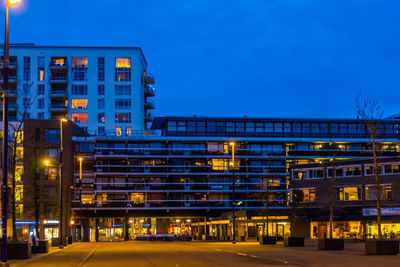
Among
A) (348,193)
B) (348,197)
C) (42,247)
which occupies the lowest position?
(42,247)

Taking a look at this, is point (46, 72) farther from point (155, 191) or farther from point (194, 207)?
point (194, 207)

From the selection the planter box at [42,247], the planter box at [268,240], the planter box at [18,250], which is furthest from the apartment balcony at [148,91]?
the planter box at [18,250]

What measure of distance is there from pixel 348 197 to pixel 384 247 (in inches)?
1933

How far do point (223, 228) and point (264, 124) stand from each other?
26.5 m

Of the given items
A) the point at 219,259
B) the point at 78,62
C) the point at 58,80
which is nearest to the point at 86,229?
the point at 58,80

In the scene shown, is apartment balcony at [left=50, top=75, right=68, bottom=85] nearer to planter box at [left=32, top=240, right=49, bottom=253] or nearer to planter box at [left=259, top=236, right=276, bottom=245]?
planter box at [left=259, top=236, right=276, bottom=245]

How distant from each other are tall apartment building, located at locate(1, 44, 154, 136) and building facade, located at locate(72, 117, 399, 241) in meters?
6.25

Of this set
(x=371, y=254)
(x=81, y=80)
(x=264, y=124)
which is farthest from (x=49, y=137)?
(x=371, y=254)

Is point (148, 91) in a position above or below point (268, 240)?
above

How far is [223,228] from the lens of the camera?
357ft

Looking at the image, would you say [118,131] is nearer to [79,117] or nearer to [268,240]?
[79,117]

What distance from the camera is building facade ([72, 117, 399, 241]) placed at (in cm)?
11338

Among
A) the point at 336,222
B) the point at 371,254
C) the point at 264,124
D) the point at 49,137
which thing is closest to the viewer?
the point at 371,254

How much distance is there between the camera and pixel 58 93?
117 meters
